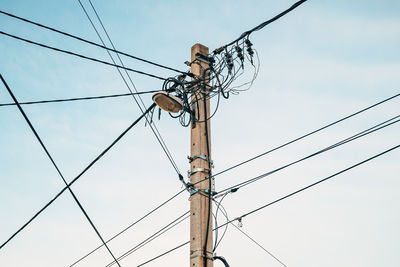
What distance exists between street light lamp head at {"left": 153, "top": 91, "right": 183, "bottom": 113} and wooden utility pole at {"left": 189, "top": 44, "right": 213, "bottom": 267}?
0.38 metres

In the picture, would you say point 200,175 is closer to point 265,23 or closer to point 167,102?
point 167,102

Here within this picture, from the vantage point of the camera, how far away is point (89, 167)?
6777mm

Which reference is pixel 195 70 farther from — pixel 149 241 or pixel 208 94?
pixel 149 241

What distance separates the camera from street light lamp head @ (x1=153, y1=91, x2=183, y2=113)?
5.63 m

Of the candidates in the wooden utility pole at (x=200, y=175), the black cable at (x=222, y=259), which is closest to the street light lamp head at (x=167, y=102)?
the wooden utility pole at (x=200, y=175)

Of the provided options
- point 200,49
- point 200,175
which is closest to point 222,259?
point 200,175

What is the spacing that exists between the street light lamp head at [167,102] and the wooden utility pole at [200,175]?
379 millimetres

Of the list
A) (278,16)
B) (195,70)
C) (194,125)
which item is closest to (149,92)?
(195,70)

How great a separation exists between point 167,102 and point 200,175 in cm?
120

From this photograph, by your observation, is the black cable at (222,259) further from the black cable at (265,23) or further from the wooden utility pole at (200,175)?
the black cable at (265,23)

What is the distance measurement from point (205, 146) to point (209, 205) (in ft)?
2.95

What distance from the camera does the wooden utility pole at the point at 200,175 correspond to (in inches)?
195

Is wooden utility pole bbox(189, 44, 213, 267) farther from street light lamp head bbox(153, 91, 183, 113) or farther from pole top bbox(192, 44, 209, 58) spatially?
street light lamp head bbox(153, 91, 183, 113)

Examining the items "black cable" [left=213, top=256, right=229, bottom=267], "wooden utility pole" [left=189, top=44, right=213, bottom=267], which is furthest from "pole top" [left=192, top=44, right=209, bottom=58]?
"black cable" [left=213, top=256, right=229, bottom=267]
